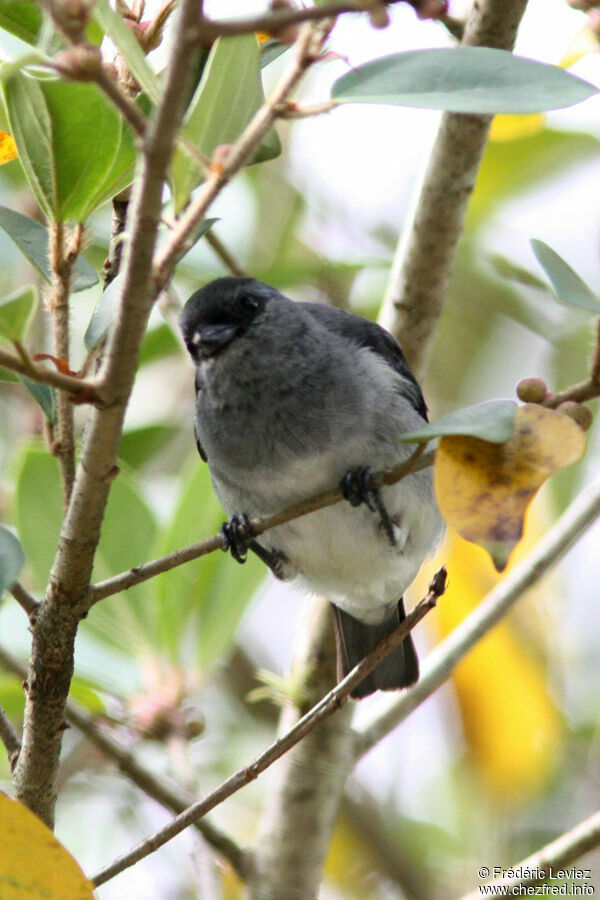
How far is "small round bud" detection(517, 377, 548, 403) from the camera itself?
58.2 inches

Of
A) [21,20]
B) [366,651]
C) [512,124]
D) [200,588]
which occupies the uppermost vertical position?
[512,124]

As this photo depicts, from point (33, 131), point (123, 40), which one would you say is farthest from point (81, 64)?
point (33, 131)

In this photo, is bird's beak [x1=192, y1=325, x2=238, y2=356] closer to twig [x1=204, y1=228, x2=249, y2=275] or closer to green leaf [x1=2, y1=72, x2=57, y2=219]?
twig [x1=204, y1=228, x2=249, y2=275]

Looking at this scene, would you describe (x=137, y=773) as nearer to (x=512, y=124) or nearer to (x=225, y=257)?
(x=225, y=257)

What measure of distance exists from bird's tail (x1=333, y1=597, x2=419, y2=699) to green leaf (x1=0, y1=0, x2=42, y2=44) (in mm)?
1625

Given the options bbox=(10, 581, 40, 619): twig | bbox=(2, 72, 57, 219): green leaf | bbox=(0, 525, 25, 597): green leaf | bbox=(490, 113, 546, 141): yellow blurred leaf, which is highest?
bbox=(490, 113, 546, 141): yellow blurred leaf

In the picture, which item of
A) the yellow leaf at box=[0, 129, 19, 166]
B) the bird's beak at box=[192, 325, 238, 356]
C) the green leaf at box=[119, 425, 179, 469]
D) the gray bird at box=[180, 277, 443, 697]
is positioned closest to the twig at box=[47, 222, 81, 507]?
the yellow leaf at box=[0, 129, 19, 166]

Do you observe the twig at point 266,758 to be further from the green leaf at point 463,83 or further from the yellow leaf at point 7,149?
the yellow leaf at point 7,149

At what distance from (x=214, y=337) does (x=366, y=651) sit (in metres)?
1.15

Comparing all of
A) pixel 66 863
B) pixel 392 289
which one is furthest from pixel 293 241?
pixel 66 863

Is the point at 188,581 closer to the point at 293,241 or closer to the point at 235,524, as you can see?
the point at 235,524

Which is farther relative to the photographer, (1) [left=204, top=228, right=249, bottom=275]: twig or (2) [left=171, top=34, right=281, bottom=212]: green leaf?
(1) [left=204, top=228, right=249, bottom=275]: twig

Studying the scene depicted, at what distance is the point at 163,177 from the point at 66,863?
89 cm

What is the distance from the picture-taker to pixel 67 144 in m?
1.61
